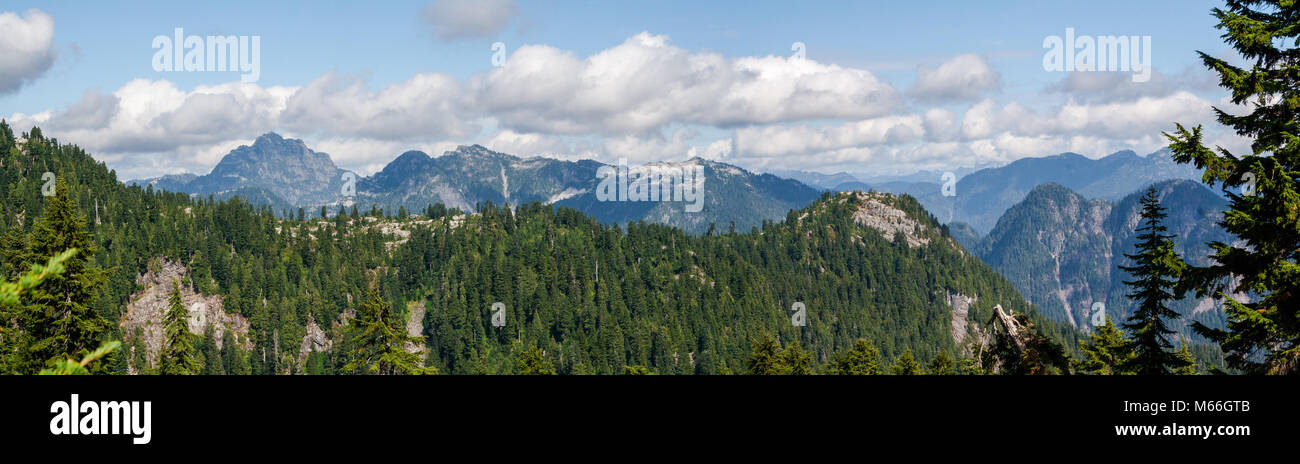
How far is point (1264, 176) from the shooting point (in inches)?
758

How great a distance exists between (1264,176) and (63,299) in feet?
158

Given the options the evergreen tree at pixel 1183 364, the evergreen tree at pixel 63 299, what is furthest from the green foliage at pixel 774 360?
the evergreen tree at pixel 63 299

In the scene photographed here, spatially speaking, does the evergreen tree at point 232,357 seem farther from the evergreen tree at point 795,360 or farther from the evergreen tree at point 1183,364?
the evergreen tree at point 1183,364

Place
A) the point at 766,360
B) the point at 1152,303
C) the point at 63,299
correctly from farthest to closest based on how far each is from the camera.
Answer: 1. the point at 766,360
2. the point at 1152,303
3. the point at 63,299

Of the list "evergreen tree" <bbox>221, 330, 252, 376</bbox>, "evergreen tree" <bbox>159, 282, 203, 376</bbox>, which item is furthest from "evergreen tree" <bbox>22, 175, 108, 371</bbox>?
"evergreen tree" <bbox>221, 330, 252, 376</bbox>

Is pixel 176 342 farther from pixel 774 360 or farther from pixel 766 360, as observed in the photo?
pixel 774 360

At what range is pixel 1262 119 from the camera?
20609mm

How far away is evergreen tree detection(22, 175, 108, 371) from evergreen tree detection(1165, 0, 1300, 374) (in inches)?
1799

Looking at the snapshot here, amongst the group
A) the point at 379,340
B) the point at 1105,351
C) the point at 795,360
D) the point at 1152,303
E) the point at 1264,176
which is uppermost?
the point at 1264,176

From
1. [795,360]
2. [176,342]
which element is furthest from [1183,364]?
[176,342]
